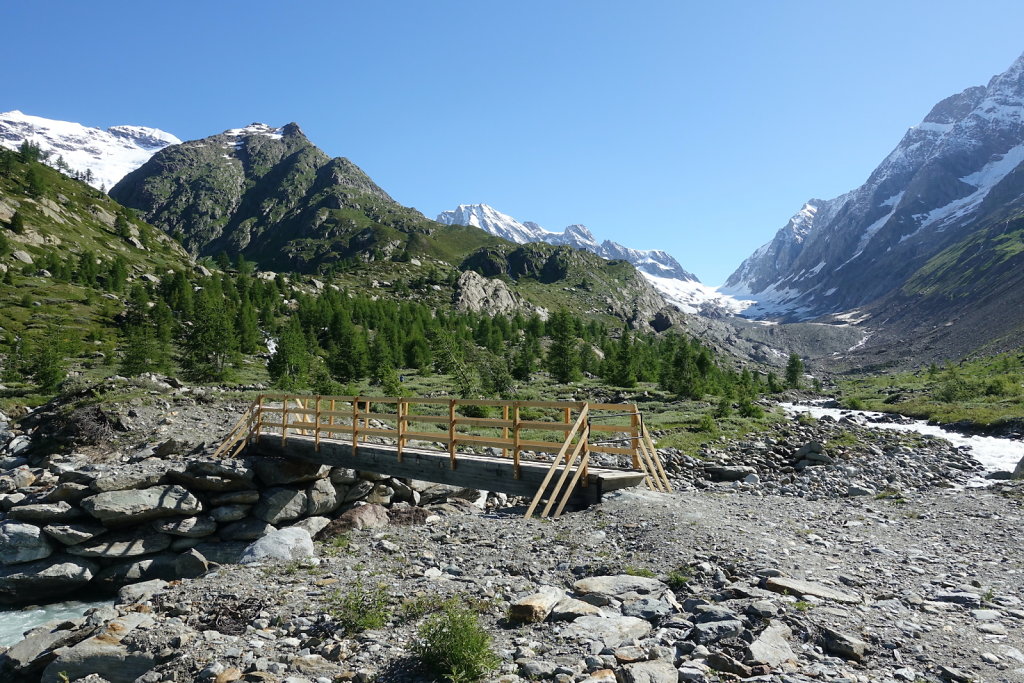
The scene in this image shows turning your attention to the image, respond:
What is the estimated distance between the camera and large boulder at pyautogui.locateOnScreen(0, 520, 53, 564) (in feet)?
49.8

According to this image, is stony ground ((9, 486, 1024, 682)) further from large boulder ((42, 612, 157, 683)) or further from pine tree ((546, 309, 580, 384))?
pine tree ((546, 309, 580, 384))

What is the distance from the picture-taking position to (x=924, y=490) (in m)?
21.5

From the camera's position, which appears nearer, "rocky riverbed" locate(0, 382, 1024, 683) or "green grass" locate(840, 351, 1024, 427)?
"rocky riverbed" locate(0, 382, 1024, 683)

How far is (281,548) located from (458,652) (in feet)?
28.3

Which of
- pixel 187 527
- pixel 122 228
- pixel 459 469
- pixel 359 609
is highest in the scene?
pixel 122 228

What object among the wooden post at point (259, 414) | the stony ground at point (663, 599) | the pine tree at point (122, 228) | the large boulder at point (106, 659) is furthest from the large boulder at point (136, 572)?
the pine tree at point (122, 228)

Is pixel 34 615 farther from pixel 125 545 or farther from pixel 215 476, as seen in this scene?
pixel 215 476

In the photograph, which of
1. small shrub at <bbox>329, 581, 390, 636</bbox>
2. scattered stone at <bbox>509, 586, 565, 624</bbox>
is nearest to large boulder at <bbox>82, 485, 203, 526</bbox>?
small shrub at <bbox>329, 581, 390, 636</bbox>

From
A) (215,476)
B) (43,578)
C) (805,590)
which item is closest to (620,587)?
(805,590)

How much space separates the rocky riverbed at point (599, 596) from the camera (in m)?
6.53

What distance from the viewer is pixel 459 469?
51.9ft

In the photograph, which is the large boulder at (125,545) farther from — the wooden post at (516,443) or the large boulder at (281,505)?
the wooden post at (516,443)

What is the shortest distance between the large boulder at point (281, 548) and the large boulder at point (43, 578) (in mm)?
6744

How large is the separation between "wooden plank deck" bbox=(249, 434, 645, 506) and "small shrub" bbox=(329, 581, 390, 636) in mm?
5710
